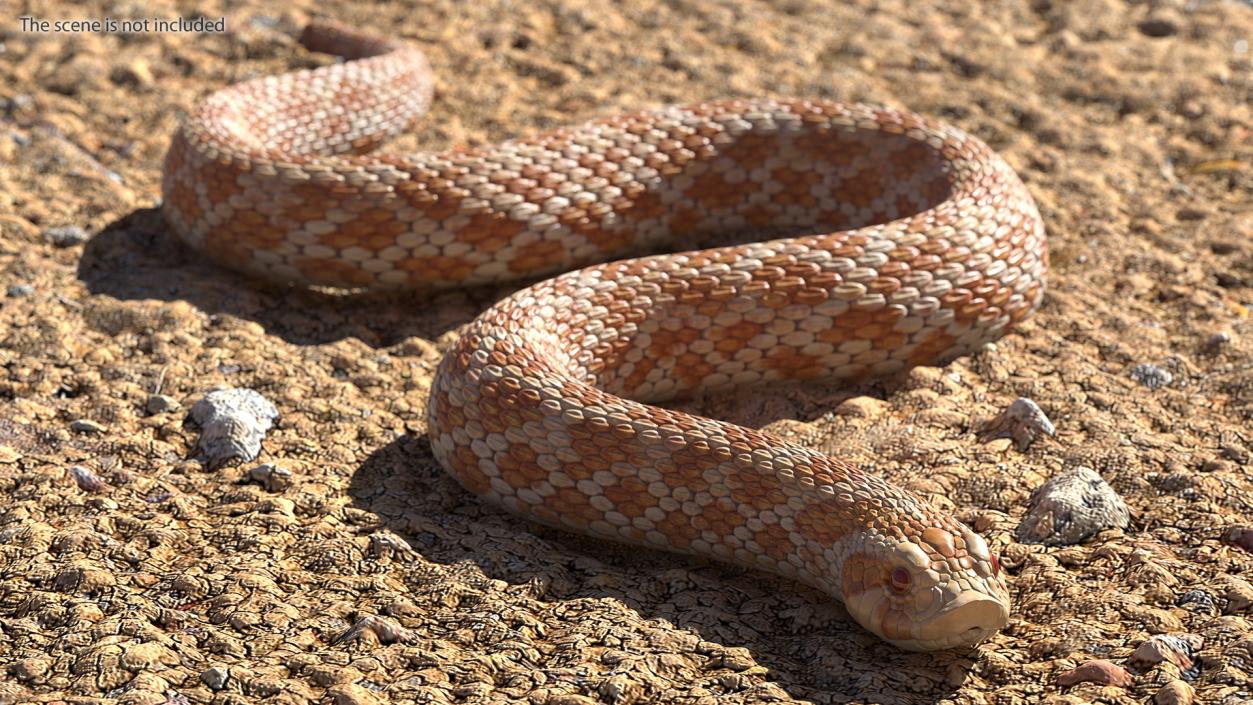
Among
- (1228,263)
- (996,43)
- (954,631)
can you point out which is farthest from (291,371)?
(996,43)

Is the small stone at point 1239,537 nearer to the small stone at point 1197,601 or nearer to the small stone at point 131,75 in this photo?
the small stone at point 1197,601

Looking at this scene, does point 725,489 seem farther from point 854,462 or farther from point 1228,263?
point 1228,263

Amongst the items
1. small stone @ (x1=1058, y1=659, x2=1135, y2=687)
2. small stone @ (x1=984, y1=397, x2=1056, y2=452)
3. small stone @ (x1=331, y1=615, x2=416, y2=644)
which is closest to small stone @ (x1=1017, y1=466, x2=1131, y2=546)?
small stone @ (x1=984, y1=397, x2=1056, y2=452)

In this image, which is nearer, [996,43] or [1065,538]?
[1065,538]

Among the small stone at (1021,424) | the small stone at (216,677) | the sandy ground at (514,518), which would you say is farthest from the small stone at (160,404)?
the small stone at (1021,424)

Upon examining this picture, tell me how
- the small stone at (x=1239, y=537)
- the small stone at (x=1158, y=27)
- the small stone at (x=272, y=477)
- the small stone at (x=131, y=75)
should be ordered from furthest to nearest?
the small stone at (x=1158, y=27) < the small stone at (x=131, y=75) < the small stone at (x=272, y=477) < the small stone at (x=1239, y=537)

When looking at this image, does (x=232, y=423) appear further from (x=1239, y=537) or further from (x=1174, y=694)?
(x=1239, y=537)
